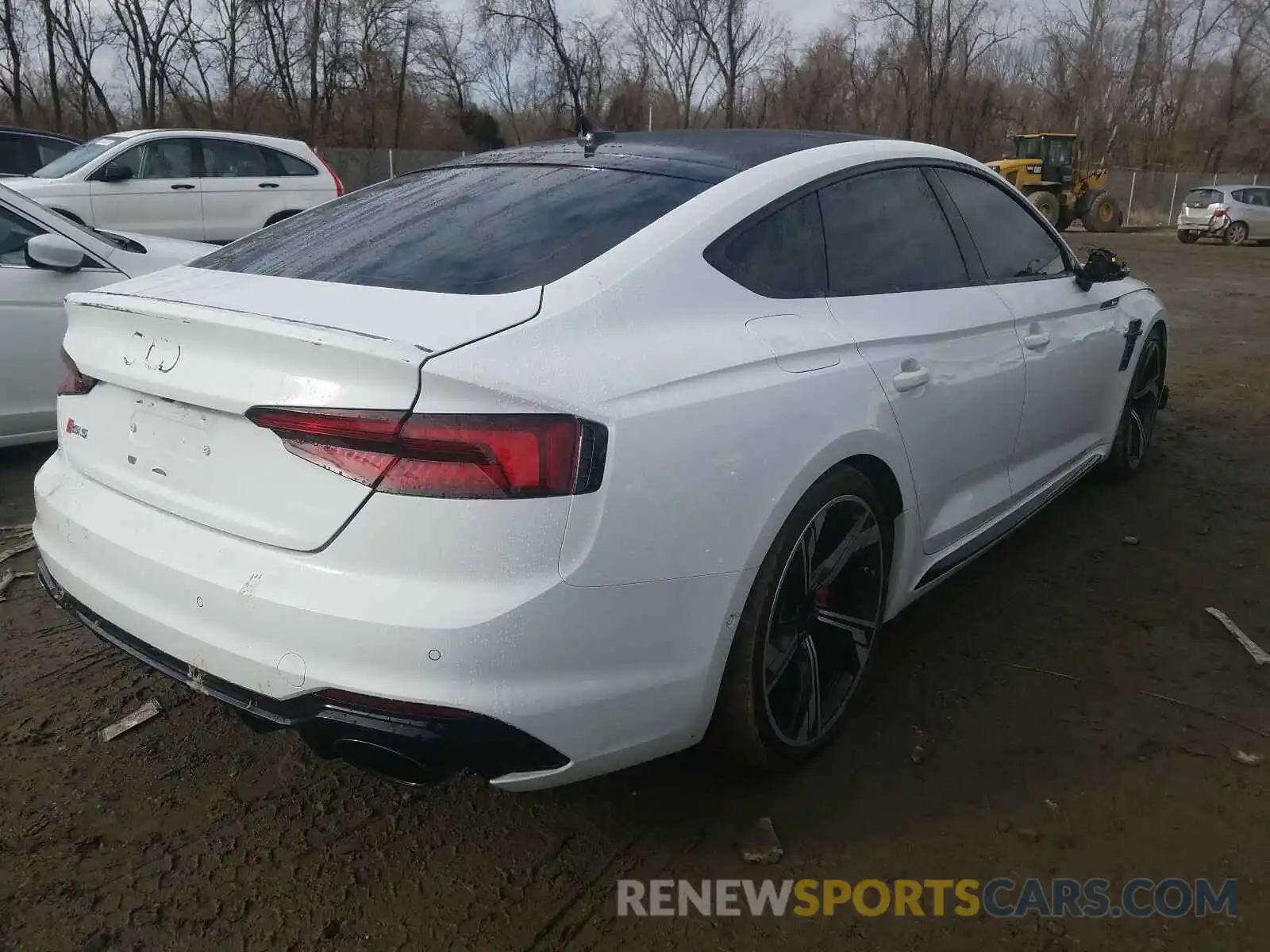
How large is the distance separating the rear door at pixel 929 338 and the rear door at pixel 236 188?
9837mm

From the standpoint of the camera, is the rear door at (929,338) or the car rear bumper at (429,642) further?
the rear door at (929,338)

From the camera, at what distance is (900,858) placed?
2.23 metres

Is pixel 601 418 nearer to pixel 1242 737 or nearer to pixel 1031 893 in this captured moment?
pixel 1031 893

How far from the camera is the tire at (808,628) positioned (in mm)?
2211

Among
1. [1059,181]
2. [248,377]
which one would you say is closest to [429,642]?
[248,377]

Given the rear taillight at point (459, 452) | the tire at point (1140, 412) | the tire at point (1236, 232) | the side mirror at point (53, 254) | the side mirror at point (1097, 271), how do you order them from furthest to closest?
the tire at point (1236, 232)
the tire at point (1140, 412)
the side mirror at point (53, 254)
the side mirror at point (1097, 271)
the rear taillight at point (459, 452)

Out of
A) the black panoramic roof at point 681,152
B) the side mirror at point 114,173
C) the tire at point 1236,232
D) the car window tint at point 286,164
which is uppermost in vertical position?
the black panoramic roof at point 681,152

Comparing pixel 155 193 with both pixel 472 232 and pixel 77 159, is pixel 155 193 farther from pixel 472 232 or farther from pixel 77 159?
pixel 472 232

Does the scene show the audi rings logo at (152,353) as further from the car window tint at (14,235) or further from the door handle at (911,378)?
the car window tint at (14,235)

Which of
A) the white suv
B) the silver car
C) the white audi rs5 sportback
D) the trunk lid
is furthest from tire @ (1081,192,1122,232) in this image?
the trunk lid

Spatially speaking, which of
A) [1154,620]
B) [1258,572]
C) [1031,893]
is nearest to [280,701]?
[1031,893]

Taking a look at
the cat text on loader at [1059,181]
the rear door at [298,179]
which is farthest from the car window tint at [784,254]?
the cat text on loader at [1059,181]

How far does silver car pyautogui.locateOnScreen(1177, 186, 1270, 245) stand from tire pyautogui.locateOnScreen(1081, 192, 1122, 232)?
99.4 inches

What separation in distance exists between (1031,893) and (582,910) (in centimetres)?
95
